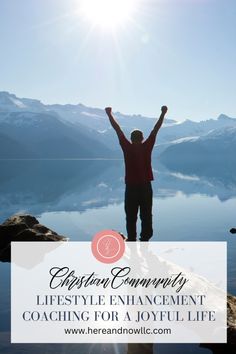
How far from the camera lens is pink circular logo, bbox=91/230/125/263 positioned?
39.9 ft

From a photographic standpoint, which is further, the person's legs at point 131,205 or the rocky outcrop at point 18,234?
the rocky outcrop at point 18,234

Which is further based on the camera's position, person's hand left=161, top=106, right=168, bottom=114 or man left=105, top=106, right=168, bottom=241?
person's hand left=161, top=106, right=168, bottom=114

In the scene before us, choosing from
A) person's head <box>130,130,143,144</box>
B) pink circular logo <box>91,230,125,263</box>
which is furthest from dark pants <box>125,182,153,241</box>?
person's head <box>130,130,143,144</box>

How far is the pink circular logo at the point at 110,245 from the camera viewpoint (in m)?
12.2

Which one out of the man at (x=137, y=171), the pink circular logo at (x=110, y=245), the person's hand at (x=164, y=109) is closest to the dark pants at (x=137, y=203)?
the man at (x=137, y=171)

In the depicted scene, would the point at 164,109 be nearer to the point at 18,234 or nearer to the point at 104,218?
the point at 18,234

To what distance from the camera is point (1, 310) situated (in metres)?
14.9

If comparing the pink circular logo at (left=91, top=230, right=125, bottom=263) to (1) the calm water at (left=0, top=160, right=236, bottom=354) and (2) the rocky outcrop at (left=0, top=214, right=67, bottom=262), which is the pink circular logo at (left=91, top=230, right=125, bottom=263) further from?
(2) the rocky outcrop at (left=0, top=214, right=67, bottom=262)

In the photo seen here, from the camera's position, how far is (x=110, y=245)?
503 inches

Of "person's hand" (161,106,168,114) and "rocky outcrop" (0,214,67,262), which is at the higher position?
"person's hand" (161,106,168,114)

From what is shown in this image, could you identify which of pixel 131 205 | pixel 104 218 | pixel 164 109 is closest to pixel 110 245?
pixel 131 205

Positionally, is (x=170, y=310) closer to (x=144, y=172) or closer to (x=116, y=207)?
(x=144, y=172)

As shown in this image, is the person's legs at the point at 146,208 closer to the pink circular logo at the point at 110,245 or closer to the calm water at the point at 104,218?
the pink circular logo at the point at 110,245

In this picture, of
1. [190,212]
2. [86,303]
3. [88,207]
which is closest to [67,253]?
[86,303]
